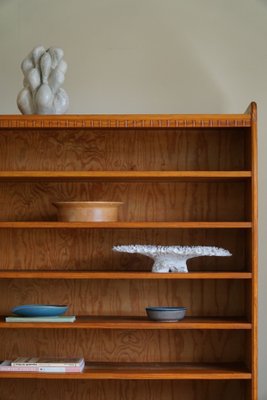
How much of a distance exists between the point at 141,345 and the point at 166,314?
37 centimetres

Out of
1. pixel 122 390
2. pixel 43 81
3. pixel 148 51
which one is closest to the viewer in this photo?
pixel 43 81

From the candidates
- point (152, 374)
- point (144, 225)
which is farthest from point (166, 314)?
point (144, 225)

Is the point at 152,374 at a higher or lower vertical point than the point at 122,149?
lower

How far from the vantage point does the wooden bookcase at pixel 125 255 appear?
3727mm

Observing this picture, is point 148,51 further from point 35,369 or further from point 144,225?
point 35,369

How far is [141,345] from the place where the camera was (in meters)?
3.74

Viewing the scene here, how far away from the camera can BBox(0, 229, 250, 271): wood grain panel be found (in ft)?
12.3

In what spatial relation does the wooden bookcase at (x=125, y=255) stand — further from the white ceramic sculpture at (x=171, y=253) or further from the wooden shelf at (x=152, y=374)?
the white ceramic sculpture at (x=171, y=253)

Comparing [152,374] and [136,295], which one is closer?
[152,374]

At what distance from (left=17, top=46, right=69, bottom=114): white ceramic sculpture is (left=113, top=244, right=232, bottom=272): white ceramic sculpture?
728 mm

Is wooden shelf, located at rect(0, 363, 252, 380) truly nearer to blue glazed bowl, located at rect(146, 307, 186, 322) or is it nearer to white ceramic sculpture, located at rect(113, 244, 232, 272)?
blue glazed bowl, located at rect(146, 307, 186, 322)

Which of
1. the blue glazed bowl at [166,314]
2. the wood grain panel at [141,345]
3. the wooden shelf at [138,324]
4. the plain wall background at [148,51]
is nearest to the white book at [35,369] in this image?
the wooden shelf at [138,324]

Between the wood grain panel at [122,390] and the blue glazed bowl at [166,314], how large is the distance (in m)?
0.43

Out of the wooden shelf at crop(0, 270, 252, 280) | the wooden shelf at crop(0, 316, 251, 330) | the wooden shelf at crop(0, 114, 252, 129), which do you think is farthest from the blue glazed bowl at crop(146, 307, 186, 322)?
the wooden shelf at crop(0, 114, 252, 129)
